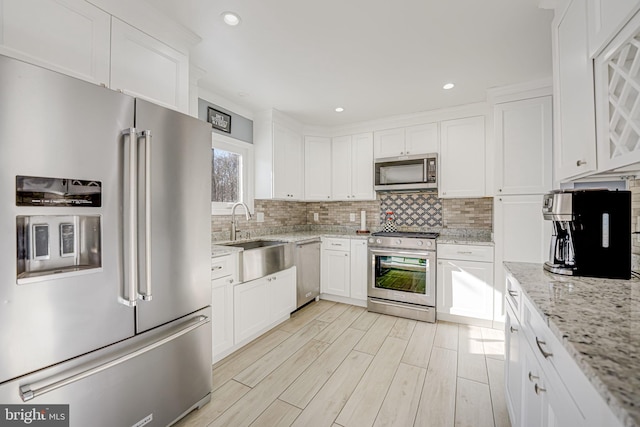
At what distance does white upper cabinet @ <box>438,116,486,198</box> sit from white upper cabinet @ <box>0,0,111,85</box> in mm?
3263

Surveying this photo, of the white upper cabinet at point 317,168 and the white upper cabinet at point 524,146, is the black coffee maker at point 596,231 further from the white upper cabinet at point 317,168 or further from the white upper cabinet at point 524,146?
the white upper cabinet at point 317,168

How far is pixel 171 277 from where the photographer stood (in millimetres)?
1486

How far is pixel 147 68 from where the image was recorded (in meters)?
1.68

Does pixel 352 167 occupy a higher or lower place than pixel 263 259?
higher

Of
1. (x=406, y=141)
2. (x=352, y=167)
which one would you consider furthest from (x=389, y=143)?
(x=352, y=167)

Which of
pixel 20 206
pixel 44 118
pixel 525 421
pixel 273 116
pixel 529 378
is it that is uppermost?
pixel 273 116

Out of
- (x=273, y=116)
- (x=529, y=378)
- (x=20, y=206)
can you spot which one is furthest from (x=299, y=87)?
(x=529, y=378)

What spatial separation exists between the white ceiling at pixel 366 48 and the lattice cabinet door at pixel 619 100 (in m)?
0.89

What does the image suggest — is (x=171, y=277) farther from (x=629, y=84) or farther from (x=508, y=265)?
(x=629, y=84)

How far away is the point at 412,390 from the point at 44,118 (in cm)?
251

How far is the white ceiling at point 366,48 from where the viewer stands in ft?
5.48

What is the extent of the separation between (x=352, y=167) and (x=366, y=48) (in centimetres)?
190

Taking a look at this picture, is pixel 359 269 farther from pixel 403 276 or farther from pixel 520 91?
pixel 520 91

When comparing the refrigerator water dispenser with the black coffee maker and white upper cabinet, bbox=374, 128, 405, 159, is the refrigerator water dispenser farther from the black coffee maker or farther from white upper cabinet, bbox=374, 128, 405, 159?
white upper cabinet, bbox=374, 128, 405, 159
